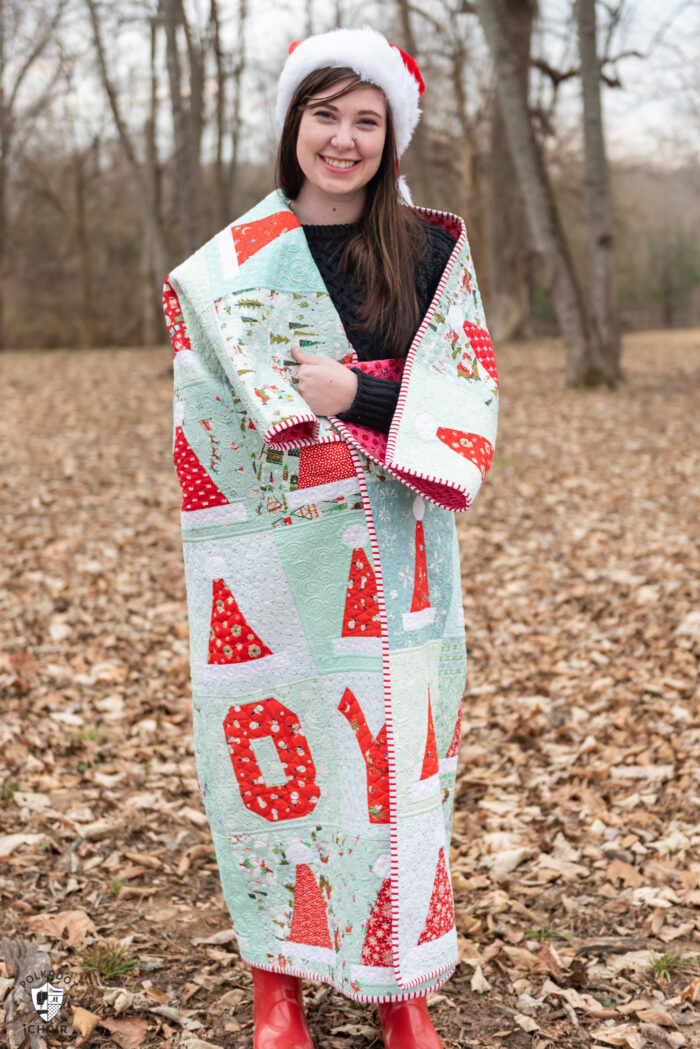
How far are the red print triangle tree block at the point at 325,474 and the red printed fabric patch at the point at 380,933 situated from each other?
32.5 inches

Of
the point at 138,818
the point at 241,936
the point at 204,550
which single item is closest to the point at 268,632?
the point at 204,550

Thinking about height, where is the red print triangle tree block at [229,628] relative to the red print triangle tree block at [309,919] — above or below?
above

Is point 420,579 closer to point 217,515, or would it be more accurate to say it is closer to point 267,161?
point 217,515


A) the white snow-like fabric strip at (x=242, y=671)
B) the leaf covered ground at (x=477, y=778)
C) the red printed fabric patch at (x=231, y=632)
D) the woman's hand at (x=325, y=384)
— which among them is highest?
the woman's hand at (x=325, y=384)

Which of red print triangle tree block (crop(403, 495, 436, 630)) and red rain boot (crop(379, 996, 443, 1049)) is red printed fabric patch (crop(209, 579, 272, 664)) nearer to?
red print triangle tree block (crop(403, 495, 436, 630))

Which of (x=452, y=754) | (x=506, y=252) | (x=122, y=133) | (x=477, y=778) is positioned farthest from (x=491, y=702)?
(x=506, y=252)

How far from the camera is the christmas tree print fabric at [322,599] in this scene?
2.20 metres

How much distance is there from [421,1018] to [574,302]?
435 inches

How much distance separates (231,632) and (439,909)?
75cm

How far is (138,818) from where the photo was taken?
12.2 ft

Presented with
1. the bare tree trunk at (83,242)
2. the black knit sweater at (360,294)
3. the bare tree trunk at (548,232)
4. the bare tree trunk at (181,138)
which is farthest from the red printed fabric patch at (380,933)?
the bare tree trunk at (83,242)

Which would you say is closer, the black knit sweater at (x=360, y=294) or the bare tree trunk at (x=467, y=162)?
the black knit sweater at (x=360, y=294)

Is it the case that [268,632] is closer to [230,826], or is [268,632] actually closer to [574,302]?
[230,826]

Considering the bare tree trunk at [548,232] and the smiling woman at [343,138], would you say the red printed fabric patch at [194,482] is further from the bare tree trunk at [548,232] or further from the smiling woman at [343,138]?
the bare tree trunk at [548,232]
